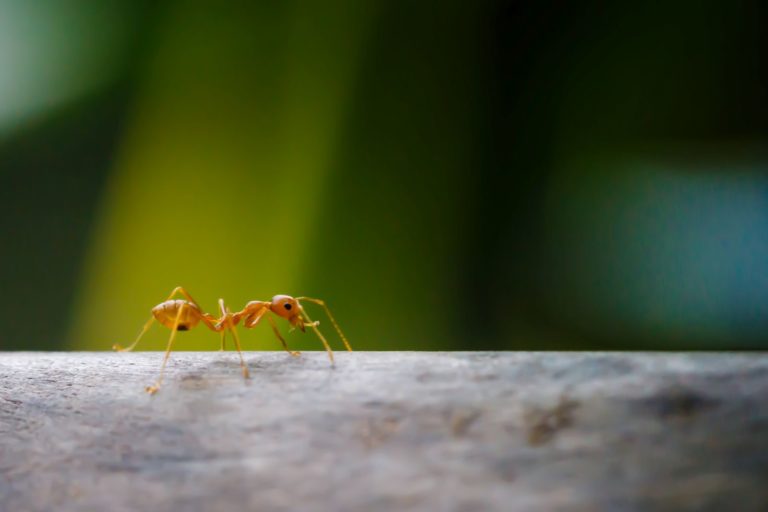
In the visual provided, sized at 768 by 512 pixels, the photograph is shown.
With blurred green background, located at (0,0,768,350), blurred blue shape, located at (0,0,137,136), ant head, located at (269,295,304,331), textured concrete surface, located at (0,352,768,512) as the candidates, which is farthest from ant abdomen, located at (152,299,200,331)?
blurred blue shape, located at (0,0,137,136)

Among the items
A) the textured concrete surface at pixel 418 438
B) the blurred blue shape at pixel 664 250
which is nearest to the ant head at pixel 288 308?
the textured concrete surface at pixel 418 438

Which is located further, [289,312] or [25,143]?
[25,143]

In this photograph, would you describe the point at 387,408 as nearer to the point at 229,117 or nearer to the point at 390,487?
the point at 390,487

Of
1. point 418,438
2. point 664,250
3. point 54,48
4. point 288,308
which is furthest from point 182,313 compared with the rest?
point 54,48

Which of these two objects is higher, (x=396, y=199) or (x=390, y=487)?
(x=396, y=199)

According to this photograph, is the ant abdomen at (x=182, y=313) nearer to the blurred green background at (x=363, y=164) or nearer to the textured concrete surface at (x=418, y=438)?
the textured concrete surface at (x=418, y=438)

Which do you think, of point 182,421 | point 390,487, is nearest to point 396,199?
point 182,421
